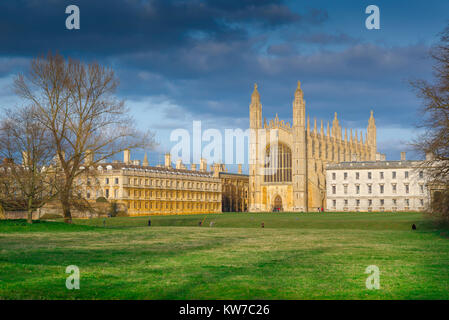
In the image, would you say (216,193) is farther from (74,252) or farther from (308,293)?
(308,293)

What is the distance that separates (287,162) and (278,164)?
184cm

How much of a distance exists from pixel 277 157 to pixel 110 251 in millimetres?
87046

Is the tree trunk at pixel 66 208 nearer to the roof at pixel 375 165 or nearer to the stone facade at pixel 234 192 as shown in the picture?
the roof at pixel 375 165

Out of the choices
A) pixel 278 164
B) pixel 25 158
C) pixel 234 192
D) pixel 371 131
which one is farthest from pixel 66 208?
pixel 371 131

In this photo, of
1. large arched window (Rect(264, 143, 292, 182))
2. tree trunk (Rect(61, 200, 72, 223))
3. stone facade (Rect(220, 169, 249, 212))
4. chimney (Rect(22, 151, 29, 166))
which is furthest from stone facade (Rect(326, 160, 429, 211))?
chimney (Rect(22, 151, 29, 166))

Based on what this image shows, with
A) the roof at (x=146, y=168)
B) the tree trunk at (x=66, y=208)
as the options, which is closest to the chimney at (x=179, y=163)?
the roof at (x=146, y=168)

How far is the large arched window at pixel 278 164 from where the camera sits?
340ft

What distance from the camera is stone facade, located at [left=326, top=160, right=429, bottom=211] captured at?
92250mm

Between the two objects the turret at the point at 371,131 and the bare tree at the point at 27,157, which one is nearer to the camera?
the bare tree at the point at 27,157

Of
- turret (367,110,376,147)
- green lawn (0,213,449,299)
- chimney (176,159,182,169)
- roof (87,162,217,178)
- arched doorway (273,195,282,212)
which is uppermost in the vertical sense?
turret (367,110,376,147)

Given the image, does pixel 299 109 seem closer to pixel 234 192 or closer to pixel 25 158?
pixel 234 192

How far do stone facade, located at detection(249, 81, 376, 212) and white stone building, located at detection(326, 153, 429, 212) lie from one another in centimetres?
454

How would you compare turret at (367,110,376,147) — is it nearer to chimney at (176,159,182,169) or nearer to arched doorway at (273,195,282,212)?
arched doorway at (273,195,282,212)
